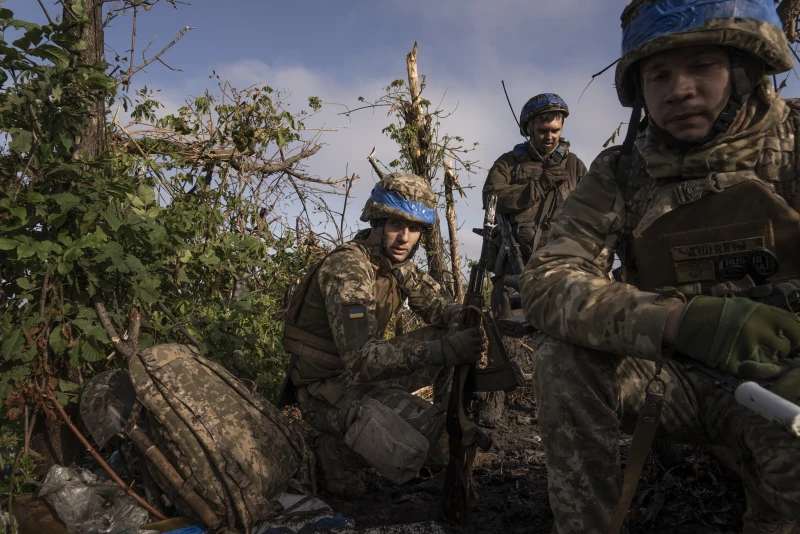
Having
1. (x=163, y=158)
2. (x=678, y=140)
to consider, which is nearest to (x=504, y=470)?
(x=678, y=140)

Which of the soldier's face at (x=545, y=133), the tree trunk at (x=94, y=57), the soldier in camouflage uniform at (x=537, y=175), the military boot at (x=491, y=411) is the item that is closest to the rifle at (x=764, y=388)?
the military boot at (x=491, y=411)

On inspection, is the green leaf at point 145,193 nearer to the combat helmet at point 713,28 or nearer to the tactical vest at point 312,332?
the tactical vest at point 312,332

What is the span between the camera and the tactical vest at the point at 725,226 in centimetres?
196

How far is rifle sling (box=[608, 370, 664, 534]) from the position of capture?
1831 millimetres

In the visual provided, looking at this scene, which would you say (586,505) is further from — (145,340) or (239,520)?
(145,340)

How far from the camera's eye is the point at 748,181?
2.01 meters

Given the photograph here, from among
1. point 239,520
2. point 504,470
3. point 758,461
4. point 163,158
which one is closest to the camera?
point 758,461

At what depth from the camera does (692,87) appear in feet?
6.82

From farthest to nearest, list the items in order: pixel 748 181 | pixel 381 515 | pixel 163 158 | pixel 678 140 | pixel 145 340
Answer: pixel 163 158 → pixel 145 340 → pixel 381 515 → pixel 678 140 → pixel 748 181

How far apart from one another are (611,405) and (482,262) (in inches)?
60.0

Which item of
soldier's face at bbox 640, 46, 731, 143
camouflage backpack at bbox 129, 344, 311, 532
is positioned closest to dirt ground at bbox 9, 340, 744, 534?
camouflage backpack at bbox 129, 344, 311, 532

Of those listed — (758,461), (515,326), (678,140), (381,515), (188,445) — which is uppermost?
(678,140)

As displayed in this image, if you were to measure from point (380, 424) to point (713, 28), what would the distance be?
93.2 inches

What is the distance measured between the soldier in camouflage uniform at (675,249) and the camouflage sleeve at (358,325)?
4.03ft
